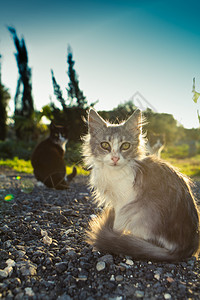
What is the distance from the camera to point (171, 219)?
2182 millimetres

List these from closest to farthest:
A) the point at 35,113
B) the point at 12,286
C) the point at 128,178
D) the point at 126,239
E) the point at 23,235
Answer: the point at 12,286, the point at 126,239, the point at 128,178, the point at 23,235, the point at 35,113

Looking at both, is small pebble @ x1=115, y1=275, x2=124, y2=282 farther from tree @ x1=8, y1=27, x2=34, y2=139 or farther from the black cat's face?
tree @ x1=8, y1=27, x2=34, y2=139

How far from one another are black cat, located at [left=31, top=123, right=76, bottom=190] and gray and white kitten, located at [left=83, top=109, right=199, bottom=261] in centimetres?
309

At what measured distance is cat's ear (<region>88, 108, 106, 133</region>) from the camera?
8.54 ft

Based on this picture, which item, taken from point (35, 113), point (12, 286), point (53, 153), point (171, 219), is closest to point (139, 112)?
point (171, 219)

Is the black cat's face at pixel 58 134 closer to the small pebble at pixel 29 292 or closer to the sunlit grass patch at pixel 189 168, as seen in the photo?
the sunlit grass patch at pixel 189 168

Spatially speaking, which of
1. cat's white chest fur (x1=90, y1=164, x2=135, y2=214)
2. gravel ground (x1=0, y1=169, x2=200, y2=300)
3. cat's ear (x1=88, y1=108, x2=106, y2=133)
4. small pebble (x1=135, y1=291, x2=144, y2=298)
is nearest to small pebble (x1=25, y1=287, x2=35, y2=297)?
gravel ground (x1=0, y1=169, x2=200, y2=300)

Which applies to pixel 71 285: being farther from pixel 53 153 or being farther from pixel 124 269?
pixel 53 153

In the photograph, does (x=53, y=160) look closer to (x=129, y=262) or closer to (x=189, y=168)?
(x=129, y=262)

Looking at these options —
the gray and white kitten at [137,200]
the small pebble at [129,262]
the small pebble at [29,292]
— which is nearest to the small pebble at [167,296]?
the gray and white kitten at [137,200]

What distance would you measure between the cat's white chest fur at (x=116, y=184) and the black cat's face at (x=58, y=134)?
10.8ft

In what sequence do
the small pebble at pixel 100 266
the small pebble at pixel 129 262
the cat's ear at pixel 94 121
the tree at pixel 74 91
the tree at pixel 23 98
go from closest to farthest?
the small pebble at pixel 100 266, the small pebble at pixel 129 262, the cat's ear at pixel 94 121, the tree at pixel 74 91, the tree at pixel 23 98

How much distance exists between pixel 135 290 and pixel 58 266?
2.44 feet

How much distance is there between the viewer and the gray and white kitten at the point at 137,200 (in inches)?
86.0
